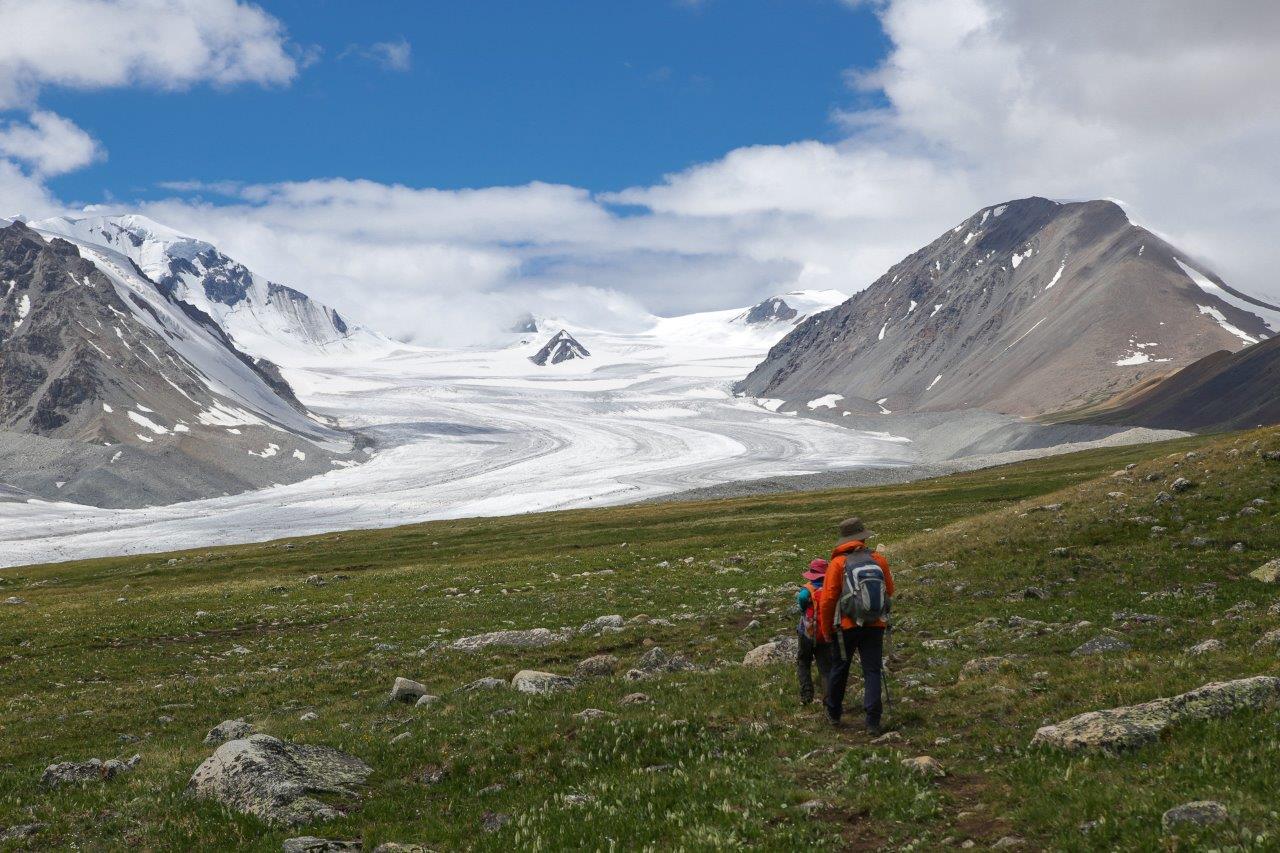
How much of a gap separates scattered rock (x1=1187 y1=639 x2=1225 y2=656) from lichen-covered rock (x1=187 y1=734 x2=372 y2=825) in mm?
15027

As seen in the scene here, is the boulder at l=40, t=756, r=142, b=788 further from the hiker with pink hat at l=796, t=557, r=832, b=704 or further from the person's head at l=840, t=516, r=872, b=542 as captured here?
the person's head at l=840, t=516, r=872, b=542

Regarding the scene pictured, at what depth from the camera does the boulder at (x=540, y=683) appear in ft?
64.6

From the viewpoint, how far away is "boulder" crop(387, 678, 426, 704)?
815 inches

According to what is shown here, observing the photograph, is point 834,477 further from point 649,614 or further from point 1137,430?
point 649,614

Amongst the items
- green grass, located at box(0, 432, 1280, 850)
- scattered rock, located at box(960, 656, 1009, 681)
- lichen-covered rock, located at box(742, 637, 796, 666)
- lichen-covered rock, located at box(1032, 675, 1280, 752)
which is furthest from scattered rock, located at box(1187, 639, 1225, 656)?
lichen-covered rock, located at box(742, 637, 796, 666)

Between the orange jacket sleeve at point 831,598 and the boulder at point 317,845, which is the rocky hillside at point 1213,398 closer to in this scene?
the orange jacket sleeve at point 831,598

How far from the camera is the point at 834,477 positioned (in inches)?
6191

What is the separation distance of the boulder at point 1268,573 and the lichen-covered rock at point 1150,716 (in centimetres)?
1206

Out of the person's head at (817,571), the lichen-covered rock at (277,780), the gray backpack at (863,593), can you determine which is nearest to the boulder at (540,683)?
the lichen-covered rock at (277,780)

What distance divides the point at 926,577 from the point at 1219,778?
20.7 metres

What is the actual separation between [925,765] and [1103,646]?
8115 mm

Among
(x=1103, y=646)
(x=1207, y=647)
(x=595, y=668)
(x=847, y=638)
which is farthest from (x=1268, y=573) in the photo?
(x=595, y=668)

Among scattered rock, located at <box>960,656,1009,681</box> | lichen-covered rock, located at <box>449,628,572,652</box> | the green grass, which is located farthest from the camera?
lichen-covered rock, located at <box>449,628,572,652</box>

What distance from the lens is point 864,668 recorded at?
48.8 ft
